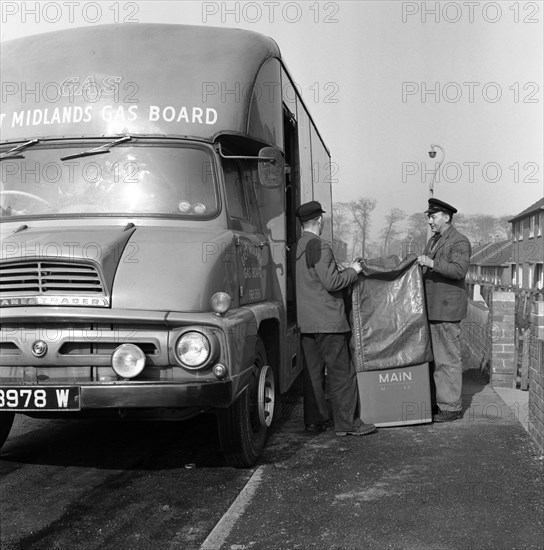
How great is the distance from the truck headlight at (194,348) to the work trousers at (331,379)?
194 centimetres

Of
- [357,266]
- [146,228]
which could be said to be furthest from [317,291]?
[146,228]

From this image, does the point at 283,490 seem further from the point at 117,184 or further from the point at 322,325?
the point at 117,184

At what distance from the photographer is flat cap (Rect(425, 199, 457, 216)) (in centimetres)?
674

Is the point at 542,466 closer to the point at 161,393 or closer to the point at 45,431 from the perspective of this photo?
the point at 161,393

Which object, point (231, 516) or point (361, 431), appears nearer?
point (231, 516)

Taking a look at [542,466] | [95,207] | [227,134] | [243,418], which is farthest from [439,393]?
[95,207]

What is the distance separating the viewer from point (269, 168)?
5668 millimetres

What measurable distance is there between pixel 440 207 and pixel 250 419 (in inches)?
109

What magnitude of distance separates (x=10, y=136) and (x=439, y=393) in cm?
440

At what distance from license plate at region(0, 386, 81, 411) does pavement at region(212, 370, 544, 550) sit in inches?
48.8

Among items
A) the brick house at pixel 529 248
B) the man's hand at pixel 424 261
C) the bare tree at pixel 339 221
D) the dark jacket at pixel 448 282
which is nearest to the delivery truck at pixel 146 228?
the man's hand at pixel 424 261

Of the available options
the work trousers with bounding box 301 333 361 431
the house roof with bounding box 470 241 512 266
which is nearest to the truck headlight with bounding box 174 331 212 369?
the work trousers with bounding box 301 333 361 431

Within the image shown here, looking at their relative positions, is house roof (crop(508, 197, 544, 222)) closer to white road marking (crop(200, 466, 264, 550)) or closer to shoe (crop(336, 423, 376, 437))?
shoe (crop(336, 423, 376, 437))

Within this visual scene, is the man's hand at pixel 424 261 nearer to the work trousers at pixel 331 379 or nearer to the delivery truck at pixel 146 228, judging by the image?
the work trousers at pixel 331 379
